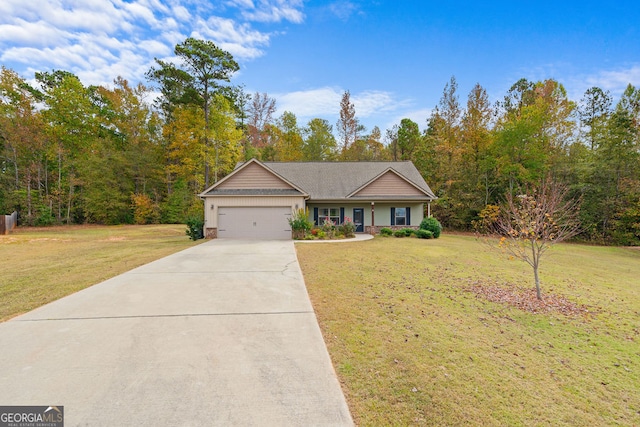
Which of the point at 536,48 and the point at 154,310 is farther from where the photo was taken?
the point at 536,48

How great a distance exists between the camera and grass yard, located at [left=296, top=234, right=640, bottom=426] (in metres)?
2.56

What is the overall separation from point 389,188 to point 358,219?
A: 9.64ft

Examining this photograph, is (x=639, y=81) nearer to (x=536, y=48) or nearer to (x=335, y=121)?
(x=536, y=48)

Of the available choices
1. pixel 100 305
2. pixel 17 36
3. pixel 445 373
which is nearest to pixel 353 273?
pixel 445 373

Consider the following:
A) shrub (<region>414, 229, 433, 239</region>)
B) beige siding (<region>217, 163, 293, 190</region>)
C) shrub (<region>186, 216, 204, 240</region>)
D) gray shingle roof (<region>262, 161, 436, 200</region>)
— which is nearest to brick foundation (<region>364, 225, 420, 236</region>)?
shrub (<region>414, 229, 433, 239</region>)

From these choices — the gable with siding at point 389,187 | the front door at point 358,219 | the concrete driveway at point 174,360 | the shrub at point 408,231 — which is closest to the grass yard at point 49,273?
the concrete driveway at point 174,360

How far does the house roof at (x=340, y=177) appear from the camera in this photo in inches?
717

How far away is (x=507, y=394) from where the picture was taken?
2.76 metres

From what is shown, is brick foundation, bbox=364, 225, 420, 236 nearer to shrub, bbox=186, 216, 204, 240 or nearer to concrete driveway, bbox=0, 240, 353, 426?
shrub, bbox=186, 216, 204, 240

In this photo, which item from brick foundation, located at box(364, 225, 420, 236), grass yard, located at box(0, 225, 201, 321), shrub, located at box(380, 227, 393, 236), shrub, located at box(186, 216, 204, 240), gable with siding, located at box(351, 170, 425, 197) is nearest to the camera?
grass yard, located at box(0, 225, 201, 321)

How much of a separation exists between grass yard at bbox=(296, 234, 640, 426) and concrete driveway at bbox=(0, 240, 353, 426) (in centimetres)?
46

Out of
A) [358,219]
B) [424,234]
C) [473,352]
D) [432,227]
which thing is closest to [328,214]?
[358,219]

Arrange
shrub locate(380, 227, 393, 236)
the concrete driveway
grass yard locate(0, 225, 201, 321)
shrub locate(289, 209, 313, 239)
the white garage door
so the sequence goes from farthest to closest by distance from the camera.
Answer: shrub locate(380, 227, 393, 236) < the white garage door < shrub locate(289, 209, 313, 239) < grass yard locate(0, 225, 201, 321) < the concrete driveway

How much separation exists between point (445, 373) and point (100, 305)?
5.76m
